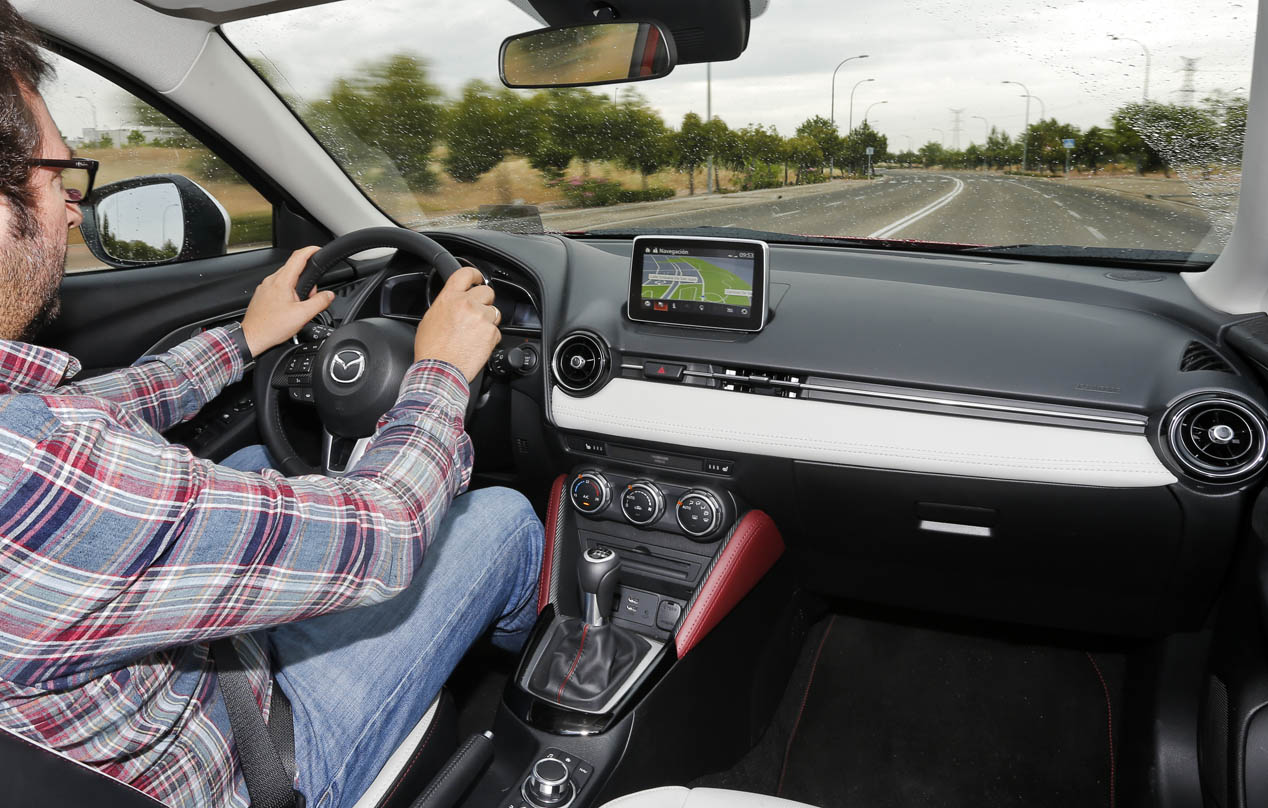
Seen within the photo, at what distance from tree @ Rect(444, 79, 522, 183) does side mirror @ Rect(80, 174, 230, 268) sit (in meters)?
0.82

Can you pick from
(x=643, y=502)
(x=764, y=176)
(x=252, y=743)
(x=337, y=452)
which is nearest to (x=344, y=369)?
(x=337, y=452)

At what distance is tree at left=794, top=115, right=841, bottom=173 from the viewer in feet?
8.35

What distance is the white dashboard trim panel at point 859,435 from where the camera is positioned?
1.89 m

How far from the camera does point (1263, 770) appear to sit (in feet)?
5.41

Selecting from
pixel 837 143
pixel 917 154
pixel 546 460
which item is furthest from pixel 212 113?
pixel 917 154

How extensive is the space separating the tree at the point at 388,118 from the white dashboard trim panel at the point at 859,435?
51.3 inches

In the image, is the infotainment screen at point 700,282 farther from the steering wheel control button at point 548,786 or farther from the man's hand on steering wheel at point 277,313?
the steering wheel control button at point 548,786

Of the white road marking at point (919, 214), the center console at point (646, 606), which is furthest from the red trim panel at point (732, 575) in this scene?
the white road marking at point (919, 214)

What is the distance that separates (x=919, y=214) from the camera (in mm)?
2504

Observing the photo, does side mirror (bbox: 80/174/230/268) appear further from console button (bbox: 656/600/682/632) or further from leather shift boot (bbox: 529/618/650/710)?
console button (bbox: 656/600/682/632)

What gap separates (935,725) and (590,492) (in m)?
1.32

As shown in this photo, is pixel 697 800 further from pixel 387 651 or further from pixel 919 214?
pixel 919 214

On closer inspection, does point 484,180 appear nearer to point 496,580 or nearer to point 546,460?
point 546,460

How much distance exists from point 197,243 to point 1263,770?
10.5 feet
